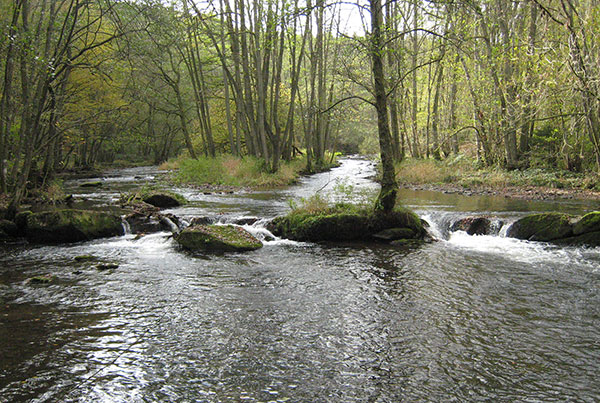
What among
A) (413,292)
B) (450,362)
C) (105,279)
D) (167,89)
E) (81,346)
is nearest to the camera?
(450,362)

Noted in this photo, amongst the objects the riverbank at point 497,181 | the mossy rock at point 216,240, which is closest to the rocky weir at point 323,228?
the mossy rock at point 216,240

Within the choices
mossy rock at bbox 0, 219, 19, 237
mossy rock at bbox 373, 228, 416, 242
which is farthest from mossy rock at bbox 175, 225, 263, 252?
mossy rock at bbox 0, 219, 19, 237

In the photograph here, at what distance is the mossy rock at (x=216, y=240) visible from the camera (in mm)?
9602

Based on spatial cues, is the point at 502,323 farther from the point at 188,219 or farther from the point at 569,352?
the point at 188,219

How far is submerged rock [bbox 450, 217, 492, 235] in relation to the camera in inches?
421

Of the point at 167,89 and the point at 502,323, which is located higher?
the point at 167,89

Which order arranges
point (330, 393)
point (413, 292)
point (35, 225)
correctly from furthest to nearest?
1. point (35, 225)
2. point (413, 292)
3. point (330, 393)

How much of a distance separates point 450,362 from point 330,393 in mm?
1454

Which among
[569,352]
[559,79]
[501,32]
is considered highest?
[501,32]

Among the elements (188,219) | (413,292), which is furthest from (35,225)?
(413,292)

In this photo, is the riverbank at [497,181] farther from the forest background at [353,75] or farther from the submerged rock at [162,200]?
the submerged rock at [162,200]

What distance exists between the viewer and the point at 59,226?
10312 mm

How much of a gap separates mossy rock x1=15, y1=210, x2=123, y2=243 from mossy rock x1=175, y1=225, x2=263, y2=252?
8.26ft

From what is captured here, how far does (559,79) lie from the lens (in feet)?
44.5
